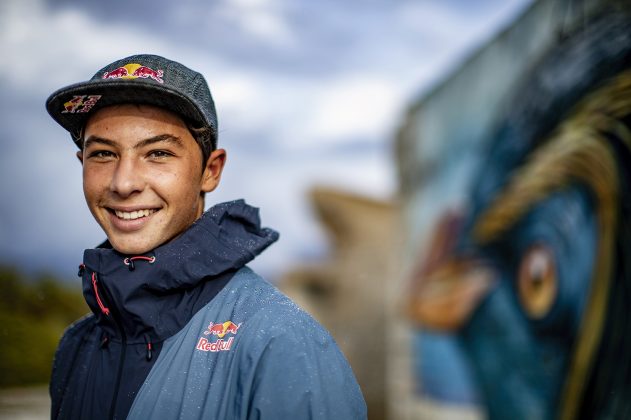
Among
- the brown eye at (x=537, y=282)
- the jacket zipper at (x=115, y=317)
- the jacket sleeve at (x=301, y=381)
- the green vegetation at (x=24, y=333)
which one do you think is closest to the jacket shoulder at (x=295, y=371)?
the jacket sleeve at (x=301, y=381)

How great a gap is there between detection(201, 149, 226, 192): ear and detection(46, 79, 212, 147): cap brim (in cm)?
14

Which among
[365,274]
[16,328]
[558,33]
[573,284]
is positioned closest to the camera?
[573,284]

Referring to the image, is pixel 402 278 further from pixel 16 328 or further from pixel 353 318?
pixel 353 318

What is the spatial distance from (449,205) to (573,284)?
2.48 meters

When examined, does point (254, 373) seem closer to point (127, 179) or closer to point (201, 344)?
point (201, 344)

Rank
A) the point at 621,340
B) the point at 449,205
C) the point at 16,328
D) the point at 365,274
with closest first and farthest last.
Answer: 1. the point at 621,340
2. the point at 16,328
3. the point at 449,205
4. the point at 365,274

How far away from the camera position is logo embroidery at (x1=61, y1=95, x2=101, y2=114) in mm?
1651

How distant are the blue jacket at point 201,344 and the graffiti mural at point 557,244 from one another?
244 centimetres

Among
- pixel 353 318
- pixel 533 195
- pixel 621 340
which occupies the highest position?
pixel 533 195

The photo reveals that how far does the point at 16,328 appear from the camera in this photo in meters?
5.04

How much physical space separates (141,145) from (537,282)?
3447 millimetres

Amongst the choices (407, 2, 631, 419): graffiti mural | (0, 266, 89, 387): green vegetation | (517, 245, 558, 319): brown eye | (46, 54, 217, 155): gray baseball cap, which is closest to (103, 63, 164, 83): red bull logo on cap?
(46, 54, 217, 155): gray baseball cap

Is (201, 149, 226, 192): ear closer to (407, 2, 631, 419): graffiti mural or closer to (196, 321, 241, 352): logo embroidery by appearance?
(196, 321, 241, 352): logo embroidery

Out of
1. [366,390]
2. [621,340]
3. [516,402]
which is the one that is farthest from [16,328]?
[366,390]
